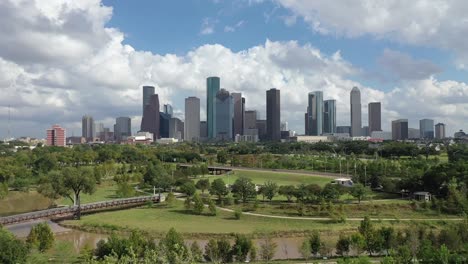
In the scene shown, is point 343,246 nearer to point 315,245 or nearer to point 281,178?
point 315,245

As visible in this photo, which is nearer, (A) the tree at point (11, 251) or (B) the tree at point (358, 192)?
(A) the tree at point (11, 251)

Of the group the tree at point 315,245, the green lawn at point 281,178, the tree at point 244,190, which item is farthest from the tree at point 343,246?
the green lawn at point 281,178

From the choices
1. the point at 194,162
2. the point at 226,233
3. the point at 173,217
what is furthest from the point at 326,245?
the point at 194,162

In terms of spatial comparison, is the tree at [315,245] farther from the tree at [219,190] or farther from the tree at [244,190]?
the tree at [219,190]

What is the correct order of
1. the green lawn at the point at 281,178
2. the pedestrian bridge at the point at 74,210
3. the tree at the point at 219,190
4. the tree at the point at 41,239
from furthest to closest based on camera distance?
the green lawn at the point at 281,178 → the tree at the point at 219,190 → the pedestrian bridge at the point at 74,210 → the tree at the point at 41,239

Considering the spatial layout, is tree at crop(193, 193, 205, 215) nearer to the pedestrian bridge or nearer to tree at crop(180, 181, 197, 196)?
tree at crop(180, 181, 197, 196)

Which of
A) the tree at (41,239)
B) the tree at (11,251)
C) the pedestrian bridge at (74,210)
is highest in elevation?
the tree at (11,251)

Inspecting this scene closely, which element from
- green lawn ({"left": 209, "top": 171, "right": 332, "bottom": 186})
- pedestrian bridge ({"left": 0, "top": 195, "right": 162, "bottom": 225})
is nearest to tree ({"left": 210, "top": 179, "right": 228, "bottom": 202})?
pedestrian bridge ({"left": 0, "top": 195, "right": 162, "bottom": 225})
